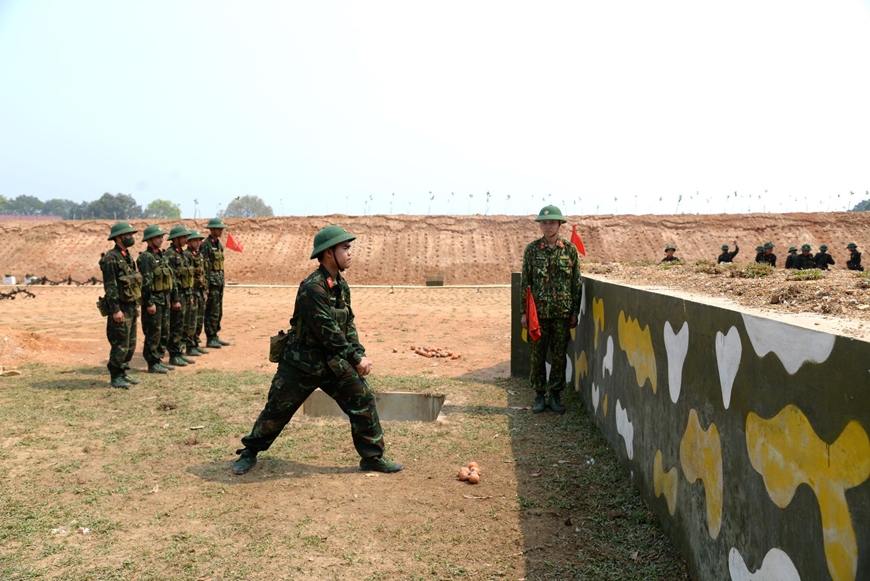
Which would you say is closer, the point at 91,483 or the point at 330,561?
the point at 330,561

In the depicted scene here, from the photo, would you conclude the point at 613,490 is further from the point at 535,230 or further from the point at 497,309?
the point at 535,230

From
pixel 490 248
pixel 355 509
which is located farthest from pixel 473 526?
pixel 490 248

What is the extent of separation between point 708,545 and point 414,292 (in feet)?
75.9

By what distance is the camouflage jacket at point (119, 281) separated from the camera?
305 inches

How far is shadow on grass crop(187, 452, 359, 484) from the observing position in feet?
15.9

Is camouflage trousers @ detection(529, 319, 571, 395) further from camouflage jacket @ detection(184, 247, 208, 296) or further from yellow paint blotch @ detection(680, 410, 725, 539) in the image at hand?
camouflage jacket @ detection(184, 247, 208, 296)

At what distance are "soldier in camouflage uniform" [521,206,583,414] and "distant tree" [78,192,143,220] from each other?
335ft

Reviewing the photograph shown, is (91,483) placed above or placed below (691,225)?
below

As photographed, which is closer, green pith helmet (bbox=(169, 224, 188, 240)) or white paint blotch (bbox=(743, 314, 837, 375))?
white paint blotch (bbox=(743, 314, 837, 375))

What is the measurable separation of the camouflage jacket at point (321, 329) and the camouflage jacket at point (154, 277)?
4752 mm

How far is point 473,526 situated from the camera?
402cm

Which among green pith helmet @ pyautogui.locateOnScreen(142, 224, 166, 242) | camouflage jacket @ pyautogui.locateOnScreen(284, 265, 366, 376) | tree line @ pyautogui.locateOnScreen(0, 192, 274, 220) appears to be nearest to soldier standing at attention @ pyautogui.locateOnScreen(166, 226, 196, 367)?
green pith helmet @ pyautogui.locateOnScreen(142, 224, 166, 242)

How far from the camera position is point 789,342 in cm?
219

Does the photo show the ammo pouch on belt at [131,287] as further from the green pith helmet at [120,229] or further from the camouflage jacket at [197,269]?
the camouflage jacket at [197,269]
